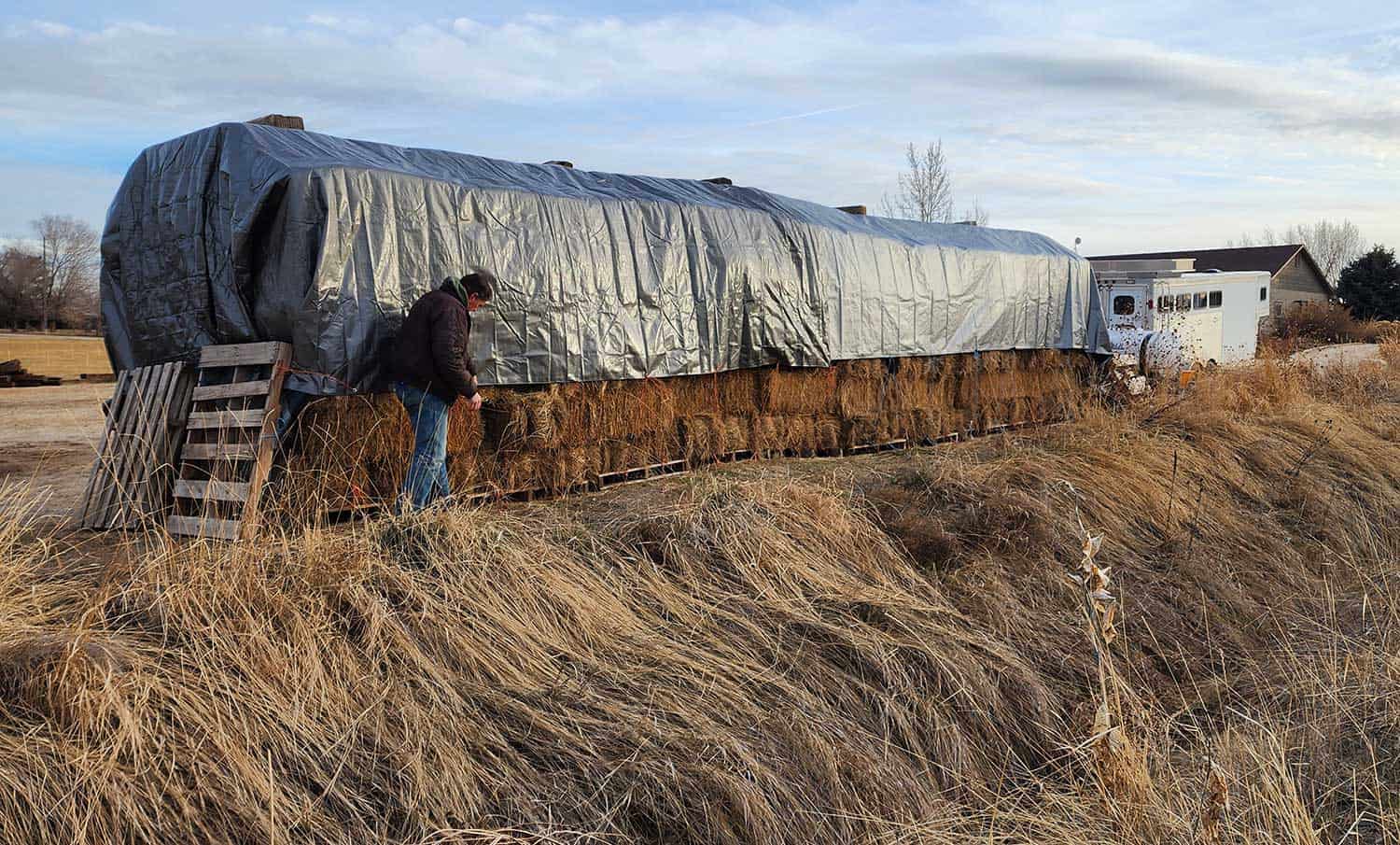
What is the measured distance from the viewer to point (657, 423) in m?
9.27

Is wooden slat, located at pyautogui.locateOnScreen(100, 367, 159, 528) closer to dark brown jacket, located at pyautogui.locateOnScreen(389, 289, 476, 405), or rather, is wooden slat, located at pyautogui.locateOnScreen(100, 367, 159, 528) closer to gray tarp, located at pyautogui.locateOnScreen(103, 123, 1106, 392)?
gray tarp, located at pyautogui.locateOnScreen(103, 123, 1106, 392)

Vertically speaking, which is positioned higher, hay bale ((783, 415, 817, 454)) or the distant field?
the distant field

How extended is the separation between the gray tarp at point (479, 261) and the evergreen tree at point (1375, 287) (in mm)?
42452

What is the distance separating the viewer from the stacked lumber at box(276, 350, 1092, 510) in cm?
718

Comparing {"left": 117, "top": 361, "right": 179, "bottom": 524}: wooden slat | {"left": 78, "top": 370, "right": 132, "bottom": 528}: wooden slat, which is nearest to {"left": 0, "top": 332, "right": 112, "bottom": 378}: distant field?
{"left": 78, "top": 370, "right": 132, "bottom": 528}: wooden slat

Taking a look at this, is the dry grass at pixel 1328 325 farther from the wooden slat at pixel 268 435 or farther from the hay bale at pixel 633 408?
the wooden slat at pixel 268 435

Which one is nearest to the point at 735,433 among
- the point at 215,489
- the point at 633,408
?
the point at 633,408

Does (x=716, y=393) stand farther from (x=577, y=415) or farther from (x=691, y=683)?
(x=691, y=683)

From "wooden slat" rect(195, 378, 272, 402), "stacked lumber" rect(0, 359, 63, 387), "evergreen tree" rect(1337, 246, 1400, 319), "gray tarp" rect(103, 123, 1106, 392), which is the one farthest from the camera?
"evergreen tree" rect(1337, 246, 1400, 319)

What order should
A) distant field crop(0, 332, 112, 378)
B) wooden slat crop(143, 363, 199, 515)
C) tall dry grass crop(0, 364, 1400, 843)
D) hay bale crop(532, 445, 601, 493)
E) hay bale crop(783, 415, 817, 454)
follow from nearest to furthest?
1. tall dry grass crop(0, 364, 1400, 843)
2. wooden slat crop(143, 363, 199, 515)
3. hay bale crop(532, 445, 601, 493)
4. hay bale crop(783, 415, 817, 454)
5. distant field crop(0, 332, 112, 378)

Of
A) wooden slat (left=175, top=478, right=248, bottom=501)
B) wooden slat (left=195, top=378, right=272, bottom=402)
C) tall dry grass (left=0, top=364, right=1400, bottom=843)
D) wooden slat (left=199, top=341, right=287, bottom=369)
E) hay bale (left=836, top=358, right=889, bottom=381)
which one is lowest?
tall dry grass (left=0, top=364, right=1400, bottom=843)

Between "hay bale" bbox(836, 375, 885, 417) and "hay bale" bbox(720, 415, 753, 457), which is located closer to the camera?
"hay bale" bbox(720, 415, 753, 457)

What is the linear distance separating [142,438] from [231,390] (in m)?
0.75

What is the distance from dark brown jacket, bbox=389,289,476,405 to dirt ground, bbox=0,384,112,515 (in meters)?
1.85
